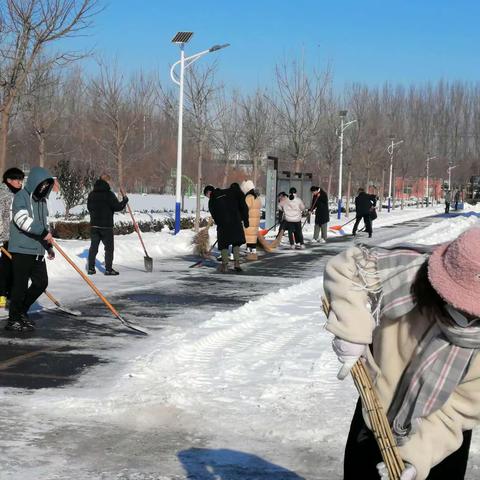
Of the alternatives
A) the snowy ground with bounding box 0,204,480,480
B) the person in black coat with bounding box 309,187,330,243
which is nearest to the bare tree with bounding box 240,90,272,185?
the person in black coat with bounding box 309,187,330,243

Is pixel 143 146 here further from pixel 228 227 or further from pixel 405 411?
pixel 405 411

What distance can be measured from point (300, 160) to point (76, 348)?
3488 cm

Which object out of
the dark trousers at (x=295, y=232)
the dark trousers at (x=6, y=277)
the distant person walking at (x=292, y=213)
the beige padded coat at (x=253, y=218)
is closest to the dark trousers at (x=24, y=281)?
the dark trousers at (x=6, y=277)

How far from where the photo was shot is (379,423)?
2512mm

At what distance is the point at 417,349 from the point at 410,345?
2 centimetres

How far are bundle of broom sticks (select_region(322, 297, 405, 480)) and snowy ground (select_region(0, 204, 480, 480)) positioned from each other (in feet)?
6.37

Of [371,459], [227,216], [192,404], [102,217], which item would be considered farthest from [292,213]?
[371,459]

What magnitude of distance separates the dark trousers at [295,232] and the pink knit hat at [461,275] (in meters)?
18.8

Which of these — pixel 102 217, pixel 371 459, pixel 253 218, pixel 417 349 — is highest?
pixel 417 349

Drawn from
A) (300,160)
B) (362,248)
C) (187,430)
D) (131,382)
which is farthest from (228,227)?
(300,160)

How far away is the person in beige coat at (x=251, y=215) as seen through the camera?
17.9m

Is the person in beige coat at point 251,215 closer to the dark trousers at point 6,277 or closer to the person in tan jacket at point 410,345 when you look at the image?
the dark trousers at point 6,277

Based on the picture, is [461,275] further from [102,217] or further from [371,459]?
[102,217]

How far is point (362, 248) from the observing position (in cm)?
260
